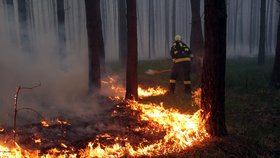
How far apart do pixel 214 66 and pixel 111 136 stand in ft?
8.93

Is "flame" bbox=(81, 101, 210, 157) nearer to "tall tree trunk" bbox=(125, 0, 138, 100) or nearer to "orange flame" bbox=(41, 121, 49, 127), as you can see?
"orange flame" bbox=(41, 121, 49, 127)

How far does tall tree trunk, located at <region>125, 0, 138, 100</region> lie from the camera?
10.6 m

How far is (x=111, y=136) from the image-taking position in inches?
286

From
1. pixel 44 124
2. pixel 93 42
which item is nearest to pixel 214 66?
pixel 44 124

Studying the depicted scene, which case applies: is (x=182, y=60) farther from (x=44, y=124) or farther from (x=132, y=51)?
(x=44, y=124)

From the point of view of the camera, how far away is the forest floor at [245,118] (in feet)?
20.2

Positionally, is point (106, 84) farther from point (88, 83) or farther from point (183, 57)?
point (183, 57)

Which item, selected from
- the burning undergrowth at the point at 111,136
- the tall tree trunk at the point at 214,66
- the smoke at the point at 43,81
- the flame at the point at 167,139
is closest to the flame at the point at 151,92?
the smoke at the point at 43,81

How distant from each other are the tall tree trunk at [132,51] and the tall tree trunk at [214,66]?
4.10 m

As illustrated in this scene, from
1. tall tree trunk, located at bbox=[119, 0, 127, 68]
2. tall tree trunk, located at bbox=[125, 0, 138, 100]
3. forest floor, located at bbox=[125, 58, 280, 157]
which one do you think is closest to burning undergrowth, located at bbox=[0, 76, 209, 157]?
forest floor, located at bbox=[125, 58, 280, 157]

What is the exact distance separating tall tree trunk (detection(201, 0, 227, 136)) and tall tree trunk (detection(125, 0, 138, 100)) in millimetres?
4099

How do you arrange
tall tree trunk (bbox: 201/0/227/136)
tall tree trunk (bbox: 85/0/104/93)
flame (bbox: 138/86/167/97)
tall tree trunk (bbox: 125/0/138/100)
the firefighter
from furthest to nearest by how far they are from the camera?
flame (bbox: 138/86/167/97)
the firefighter
tall tree trunk (bbox: 85/0/104/93)
tall tree trunk (bbox: 125/0/138/100)
tall tree trunk (bbox: 201/0/227/136)

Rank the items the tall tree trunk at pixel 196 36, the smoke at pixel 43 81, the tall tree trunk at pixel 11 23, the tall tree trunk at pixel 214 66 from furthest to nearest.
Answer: the tall tree trunk at pixel 196 36 < the tall tree trunk at pixel 11 23 < the smoke at pixel 43 81 < the tall tree trunk at pixel 214 66

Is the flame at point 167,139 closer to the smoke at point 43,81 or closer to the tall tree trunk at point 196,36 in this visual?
the smoke at point 43,81
